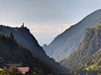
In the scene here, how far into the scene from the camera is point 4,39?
177 metres

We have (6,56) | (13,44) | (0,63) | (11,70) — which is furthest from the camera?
(13,44)

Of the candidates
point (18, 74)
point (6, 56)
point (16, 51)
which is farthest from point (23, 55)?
point (18, 74)

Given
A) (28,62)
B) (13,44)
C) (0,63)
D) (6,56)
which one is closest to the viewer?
(0,63)

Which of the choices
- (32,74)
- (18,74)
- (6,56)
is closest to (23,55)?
(6,56)

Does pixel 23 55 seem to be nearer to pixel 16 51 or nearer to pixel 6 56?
pixel 16 51

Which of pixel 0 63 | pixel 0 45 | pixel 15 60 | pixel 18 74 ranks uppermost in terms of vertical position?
pixel 0 45

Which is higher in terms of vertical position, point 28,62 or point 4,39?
point 4,39

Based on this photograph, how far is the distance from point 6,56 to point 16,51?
47.7 feet

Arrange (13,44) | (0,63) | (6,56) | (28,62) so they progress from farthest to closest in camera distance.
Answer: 1. (13,44)
2. (28,62)
3. (6,56)
4. (0,63)

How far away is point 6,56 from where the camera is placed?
159 meters

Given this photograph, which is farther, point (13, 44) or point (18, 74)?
point (13, 44)

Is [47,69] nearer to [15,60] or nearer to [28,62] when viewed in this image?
[28,62]

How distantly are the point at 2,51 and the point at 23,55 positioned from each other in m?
20.4

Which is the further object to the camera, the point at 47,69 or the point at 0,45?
the point at 47,69
